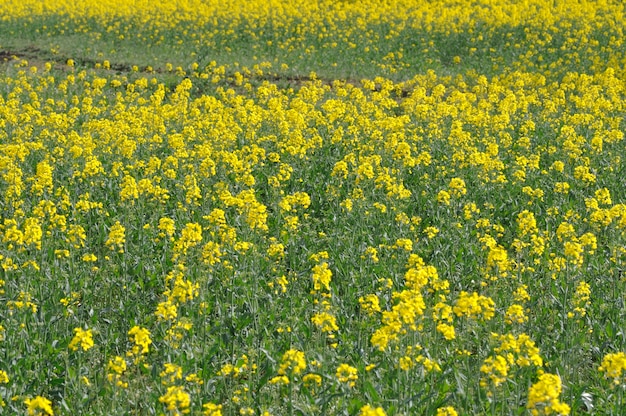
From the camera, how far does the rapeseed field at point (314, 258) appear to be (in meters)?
5.22

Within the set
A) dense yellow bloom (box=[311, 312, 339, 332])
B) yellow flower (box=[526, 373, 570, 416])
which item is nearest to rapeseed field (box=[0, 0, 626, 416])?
yellow flower (box=[526, 373, 570, 416])

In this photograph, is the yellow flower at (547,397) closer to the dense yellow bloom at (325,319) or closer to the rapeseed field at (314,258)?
the rapeseed field at (314,258)

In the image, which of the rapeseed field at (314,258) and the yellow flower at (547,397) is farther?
the rapeseed field at (314,258)

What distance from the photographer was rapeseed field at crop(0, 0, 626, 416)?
522cm

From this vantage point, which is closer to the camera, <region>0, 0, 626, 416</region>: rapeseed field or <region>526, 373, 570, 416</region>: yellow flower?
<region>526, 373, 570, 416</region>: yellow flower

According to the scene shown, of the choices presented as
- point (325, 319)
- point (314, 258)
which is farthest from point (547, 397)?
point (314, 258)

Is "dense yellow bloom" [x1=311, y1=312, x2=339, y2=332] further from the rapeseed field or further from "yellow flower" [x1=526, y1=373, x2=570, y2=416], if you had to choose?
"yellow flower" [x1=526, y1=373, x2=570, y2=416]

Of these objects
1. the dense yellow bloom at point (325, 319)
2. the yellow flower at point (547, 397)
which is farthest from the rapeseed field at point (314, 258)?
the dense yellow bloom at point (325, 319)

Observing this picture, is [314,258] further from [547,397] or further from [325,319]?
[547,397]

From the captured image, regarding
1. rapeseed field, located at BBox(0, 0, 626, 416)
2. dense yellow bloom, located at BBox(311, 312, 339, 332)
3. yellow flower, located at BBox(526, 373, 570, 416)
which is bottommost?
rapeseed field, located at BBox(0, 0, 626, 416)

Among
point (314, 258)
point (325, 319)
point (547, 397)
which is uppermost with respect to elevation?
point (547, 397)

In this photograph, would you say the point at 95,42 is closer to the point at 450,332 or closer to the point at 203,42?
the point at 203,42

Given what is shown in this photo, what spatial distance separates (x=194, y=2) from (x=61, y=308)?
21.3m

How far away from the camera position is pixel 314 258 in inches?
270
